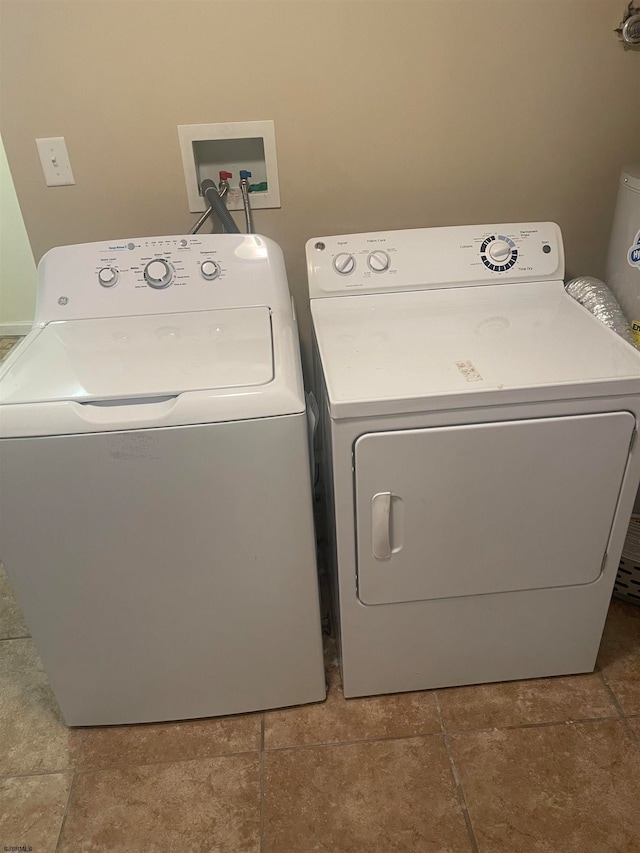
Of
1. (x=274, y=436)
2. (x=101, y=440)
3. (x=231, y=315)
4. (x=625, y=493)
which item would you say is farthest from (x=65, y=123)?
(x=625, y=493)

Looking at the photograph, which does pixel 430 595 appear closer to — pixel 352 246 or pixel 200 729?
pixel 200 729

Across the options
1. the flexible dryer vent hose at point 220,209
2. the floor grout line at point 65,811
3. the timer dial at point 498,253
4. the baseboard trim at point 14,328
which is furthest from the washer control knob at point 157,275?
the baseboard trim at point 14,328

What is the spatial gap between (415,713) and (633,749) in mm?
474

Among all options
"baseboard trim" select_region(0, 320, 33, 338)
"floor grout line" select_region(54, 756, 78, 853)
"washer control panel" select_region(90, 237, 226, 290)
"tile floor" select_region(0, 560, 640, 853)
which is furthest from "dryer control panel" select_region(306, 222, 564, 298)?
"baseboard trim" select_region(0, 320, 33, 338)

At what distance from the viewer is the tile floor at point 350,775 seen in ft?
3.97

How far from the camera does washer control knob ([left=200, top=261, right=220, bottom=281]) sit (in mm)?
1424

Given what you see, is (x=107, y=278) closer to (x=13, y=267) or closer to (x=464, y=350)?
(x=464, y=350)

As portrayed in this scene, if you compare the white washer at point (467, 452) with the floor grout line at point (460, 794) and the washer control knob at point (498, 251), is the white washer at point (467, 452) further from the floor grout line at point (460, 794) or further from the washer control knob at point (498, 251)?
the floor grout line at point (460, 794)

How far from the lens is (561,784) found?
128 centimetres

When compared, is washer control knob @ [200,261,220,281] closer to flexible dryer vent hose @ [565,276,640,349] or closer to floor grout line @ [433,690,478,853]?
flexible dryer vent hose @ [565,276,640,349]

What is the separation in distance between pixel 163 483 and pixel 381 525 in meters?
0.42

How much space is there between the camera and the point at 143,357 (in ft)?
3.96

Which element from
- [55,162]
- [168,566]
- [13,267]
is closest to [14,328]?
[13,267]

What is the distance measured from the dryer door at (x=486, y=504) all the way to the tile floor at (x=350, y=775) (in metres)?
0.34
